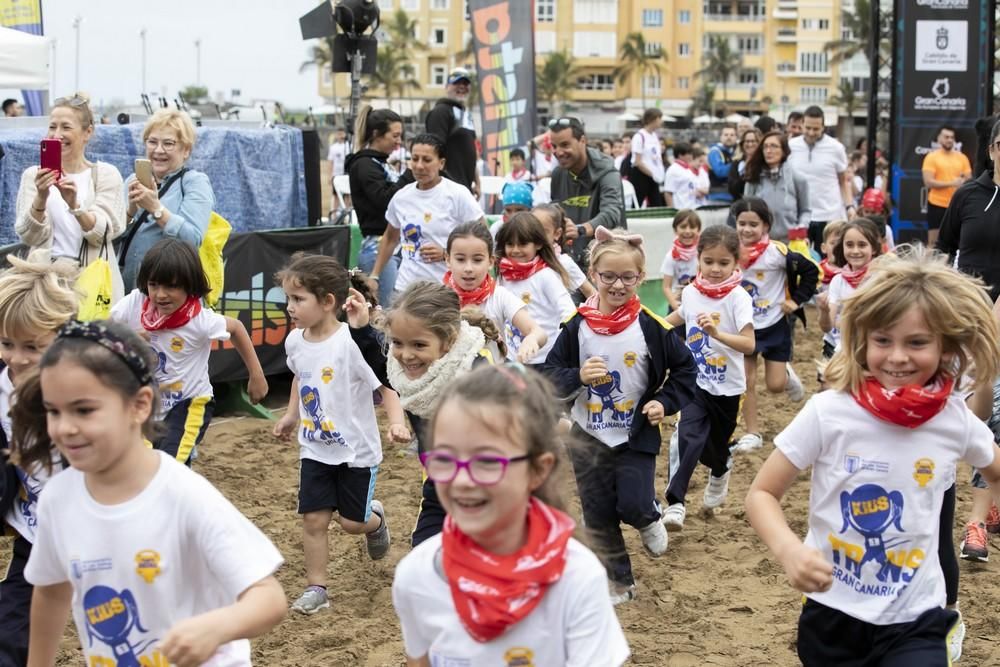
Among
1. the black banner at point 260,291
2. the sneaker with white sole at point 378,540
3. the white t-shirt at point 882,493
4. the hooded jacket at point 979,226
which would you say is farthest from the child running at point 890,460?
the black banner at point 260,291

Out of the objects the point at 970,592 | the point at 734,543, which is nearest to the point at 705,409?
the point at 734,543

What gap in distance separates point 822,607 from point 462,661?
4.44ft

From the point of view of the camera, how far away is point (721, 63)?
107m

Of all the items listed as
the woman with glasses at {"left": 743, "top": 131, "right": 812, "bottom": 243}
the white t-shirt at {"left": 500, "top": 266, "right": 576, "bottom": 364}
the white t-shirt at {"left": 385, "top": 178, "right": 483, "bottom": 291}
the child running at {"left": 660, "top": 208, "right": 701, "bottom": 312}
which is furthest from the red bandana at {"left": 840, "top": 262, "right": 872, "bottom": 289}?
the woman with glasses at {"left": 743, "top": 131, "right": 812, "bottom": 243}

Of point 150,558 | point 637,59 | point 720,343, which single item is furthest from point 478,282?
point 637,59

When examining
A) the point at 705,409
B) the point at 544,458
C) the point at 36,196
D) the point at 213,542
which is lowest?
the point at 705,409

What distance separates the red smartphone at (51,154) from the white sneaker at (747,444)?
16.1 feet

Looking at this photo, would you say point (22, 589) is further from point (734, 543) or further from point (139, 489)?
point (734, 543)

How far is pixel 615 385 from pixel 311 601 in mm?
1714

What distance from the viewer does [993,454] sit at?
12.2 feet

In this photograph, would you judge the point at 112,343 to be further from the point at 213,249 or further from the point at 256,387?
the point at 213,249

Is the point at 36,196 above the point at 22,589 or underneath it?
above

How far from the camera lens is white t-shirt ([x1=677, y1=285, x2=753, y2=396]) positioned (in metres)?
7.55

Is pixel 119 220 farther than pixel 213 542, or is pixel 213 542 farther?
pixel 119 220
